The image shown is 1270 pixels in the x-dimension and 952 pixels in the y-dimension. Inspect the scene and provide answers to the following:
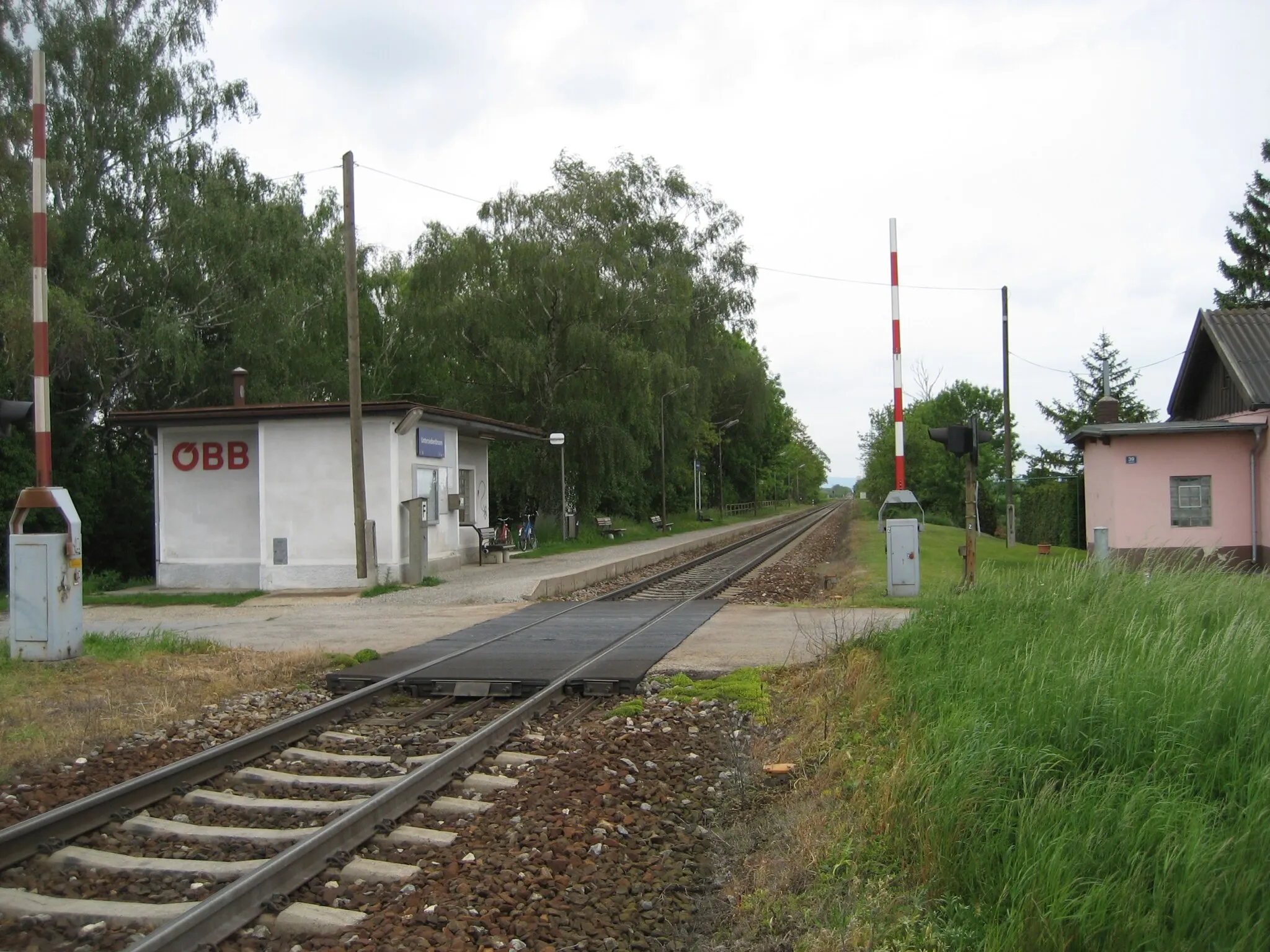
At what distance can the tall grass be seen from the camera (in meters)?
3.31

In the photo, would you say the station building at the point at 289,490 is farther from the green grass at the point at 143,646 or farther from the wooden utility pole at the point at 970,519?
the wooden utility pole at the point at 970,519

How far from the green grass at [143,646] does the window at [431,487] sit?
8.74 m

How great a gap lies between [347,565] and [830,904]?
56.3 ft

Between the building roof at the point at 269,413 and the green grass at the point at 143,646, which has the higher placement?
the building roof at the point at 269,413

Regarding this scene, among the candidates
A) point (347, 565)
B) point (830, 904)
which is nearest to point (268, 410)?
point (347, 565)

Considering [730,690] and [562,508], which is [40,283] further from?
[562,508]

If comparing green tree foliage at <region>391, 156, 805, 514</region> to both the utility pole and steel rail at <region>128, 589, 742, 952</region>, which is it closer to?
the utility pole

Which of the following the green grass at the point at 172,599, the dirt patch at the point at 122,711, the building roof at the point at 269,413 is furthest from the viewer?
the building roof at the point at 269,413

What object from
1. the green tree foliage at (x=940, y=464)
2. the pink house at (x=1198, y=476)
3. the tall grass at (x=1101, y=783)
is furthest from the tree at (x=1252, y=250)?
the tall grass at (x=1101, y=783)

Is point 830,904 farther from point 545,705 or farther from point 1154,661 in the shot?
point 545,705

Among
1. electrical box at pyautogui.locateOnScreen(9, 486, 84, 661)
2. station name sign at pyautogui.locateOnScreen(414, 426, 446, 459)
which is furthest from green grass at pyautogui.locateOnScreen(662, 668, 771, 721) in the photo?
station name sign at pyautogui.locateOnScreen(414, 426, 446, 459)

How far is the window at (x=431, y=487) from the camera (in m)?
21.0

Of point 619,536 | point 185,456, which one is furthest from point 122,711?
point 619,536

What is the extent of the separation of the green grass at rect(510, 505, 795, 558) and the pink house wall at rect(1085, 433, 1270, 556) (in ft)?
Answer: 47.9
